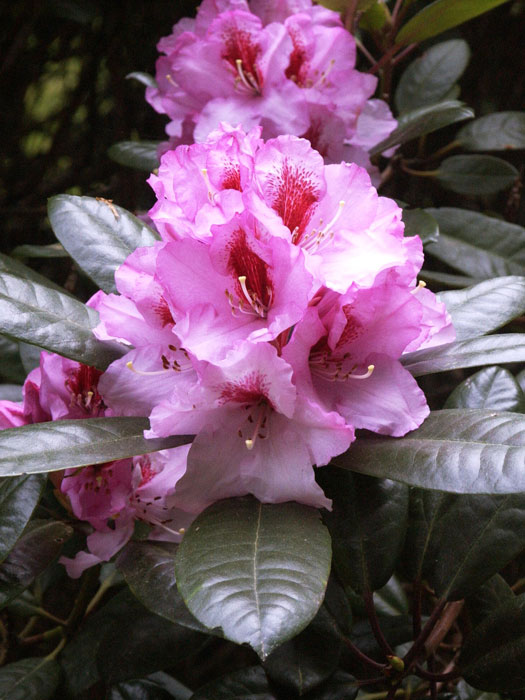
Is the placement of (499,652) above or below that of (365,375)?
below

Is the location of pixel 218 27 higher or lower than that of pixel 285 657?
higher

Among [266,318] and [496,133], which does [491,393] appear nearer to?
[266,318]

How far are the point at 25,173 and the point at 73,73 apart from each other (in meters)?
0.30

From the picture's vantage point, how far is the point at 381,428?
0.70m

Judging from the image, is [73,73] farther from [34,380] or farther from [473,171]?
[34,380]

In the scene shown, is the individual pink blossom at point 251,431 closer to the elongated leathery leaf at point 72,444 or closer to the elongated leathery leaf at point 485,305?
the elongated leathery leaf at point 72,444

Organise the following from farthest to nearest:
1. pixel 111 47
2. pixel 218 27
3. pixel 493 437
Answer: pixel 111 47 → pixel 218 27 → pixel 493 437

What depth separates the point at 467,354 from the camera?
29.9 inches

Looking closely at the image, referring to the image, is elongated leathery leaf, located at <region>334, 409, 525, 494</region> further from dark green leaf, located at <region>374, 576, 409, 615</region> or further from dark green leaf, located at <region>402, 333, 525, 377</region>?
dark green leaf, located at <region>374, 576, 409, 615</region>

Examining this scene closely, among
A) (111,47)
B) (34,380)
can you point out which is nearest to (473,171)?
(111,47)

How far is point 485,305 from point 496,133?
0.91 metres

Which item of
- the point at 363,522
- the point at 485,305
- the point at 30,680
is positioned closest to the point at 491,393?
the point at 485,305

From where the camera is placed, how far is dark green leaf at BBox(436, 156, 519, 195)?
1583 mm

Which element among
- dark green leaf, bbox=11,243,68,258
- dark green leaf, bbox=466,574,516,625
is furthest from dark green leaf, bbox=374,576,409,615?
dark green leaf, bbox=11,243,68,258
